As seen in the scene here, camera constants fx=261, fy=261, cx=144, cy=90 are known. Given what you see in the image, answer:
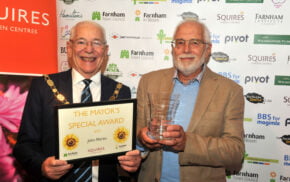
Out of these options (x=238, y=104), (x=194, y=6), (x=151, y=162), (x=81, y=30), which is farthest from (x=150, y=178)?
(x=194, y=6)

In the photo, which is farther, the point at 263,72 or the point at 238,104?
the point at 263,72

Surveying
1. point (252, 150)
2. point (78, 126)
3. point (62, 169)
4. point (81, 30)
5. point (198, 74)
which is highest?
point (81, 30)

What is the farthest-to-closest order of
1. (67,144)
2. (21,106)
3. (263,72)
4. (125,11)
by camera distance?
(125,11)
(263,72)
(21,106)
(67,144)

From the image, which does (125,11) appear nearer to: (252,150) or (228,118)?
(228,118)

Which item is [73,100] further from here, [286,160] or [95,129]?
[286,160]

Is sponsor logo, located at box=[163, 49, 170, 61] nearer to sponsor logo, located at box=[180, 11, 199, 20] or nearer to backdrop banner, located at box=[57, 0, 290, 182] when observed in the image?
backdrop banner, located at box=[57, 0, 290, 182]

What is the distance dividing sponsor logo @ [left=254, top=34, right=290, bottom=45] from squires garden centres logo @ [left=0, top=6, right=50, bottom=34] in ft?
8.70

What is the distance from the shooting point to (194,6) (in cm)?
335

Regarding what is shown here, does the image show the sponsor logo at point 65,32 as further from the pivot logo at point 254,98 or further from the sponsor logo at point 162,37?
the pivot logo at point 254,98

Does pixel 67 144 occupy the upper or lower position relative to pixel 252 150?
upper

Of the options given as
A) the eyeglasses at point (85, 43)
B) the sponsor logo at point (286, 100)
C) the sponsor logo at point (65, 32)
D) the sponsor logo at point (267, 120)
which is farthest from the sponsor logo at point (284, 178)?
the sponsor logo at point (65, 32)

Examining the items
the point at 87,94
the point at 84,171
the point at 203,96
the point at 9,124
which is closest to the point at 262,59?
the point at 203,96

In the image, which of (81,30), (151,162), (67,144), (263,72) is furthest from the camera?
(263,72)

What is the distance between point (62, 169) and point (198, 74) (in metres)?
1.50
